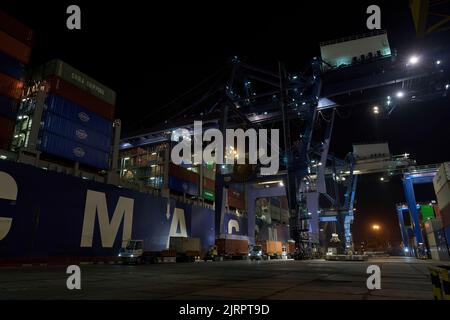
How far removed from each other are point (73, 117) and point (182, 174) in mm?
21109

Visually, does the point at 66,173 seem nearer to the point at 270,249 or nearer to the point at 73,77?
the point at 73,77

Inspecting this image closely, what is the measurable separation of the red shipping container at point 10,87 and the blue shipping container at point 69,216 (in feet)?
18.0

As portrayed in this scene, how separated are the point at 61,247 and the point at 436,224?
38.3 metres

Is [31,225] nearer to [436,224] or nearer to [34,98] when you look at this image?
[34,98]

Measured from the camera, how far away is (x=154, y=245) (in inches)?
1483

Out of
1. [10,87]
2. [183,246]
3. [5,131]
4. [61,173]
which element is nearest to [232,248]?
[183,246]

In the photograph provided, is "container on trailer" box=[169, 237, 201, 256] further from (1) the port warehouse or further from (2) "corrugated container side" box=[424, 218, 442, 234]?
(2) "corrugated container side" box=[424, 218, 442, 234]

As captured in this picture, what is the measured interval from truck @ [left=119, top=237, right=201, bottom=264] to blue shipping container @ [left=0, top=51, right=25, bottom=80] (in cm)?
1720

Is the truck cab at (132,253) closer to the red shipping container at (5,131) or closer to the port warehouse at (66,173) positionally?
the port warehouse at (66,173)

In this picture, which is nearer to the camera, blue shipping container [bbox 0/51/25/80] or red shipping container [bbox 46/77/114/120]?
blue shipping container [bbox 0/51/25/80]

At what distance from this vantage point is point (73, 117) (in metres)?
28.4

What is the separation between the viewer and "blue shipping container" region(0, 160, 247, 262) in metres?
22.8

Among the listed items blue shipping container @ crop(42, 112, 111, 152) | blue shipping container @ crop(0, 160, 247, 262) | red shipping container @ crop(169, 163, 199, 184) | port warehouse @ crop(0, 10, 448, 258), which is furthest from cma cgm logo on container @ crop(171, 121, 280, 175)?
blue shipping container @ crop(42, 112, 111, 152)
